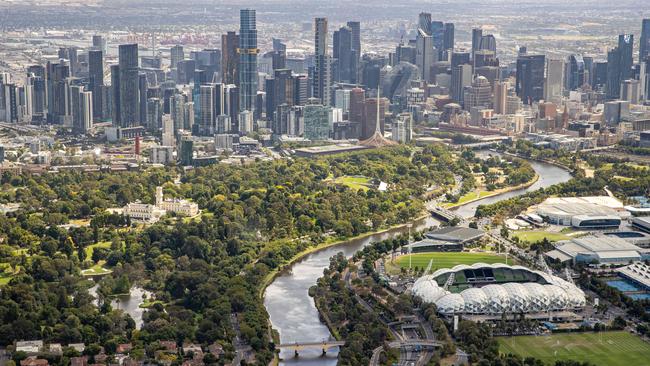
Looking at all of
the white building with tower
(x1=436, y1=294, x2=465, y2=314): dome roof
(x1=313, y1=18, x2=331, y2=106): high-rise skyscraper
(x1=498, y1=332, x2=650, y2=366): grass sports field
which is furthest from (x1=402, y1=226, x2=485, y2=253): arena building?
(x1=313, y1=18, x2=331, y2=106): high-rise skyscraper

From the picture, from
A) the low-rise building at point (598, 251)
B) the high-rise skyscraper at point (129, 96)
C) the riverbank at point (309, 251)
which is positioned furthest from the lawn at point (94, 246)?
the high-rise skyscraper at point (129, 96)

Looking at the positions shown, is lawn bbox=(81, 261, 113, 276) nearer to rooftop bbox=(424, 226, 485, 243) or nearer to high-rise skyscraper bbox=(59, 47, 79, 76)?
rooftop bbox=(424, 226, 485, 243)

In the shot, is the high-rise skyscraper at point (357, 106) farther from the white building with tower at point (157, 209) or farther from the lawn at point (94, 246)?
the lawn at point (94, 246)

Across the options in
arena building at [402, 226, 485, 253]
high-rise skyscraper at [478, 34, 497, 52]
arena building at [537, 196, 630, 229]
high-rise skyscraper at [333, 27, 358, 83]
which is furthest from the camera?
high-rise skyscraper at [478, 34, 497, 52]

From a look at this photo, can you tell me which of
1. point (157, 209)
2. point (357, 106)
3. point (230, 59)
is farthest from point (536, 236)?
point (230, 59)

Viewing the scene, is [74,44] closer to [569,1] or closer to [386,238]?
[386,238]

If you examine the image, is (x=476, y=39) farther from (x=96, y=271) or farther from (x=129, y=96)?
(x=96, y=271)

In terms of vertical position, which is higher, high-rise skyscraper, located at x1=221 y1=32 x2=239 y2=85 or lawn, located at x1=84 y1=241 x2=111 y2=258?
high-rise skyscraper, located at x1=221 y1=32 x2=239 y2=85
